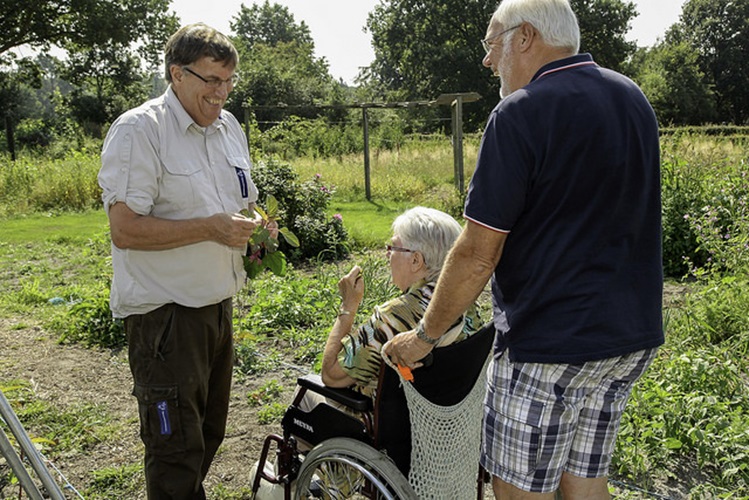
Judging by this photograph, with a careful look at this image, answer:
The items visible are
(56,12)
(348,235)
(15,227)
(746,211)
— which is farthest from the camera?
(56,12)

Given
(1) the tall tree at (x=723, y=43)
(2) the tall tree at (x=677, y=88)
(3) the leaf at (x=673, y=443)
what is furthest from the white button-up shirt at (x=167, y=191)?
(1) the tall tree at (x=723, y=43)

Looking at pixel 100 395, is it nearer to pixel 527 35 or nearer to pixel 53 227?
pixel 527 35

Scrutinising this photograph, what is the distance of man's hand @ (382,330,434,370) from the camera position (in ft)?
6.18

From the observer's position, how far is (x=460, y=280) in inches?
70.1

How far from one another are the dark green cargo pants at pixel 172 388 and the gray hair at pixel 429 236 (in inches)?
30.2

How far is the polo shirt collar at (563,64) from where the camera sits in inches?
68.3

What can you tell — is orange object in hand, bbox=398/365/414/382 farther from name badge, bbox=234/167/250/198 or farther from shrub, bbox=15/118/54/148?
shrub, bbox=15/118/54/148

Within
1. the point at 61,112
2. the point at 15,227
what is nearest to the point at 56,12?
the point at 61,112

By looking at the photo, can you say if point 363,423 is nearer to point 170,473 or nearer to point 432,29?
point 170,473

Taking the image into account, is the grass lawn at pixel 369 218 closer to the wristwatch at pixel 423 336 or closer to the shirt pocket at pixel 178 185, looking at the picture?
the shirt pocket at pixel 178 185

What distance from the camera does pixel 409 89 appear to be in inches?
1570

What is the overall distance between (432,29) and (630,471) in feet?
128

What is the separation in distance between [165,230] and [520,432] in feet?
4.11

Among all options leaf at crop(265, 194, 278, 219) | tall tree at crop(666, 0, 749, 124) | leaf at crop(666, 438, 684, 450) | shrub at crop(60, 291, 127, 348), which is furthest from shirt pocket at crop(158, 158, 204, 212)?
tall tree at crop(666, 0, 749, 124)
